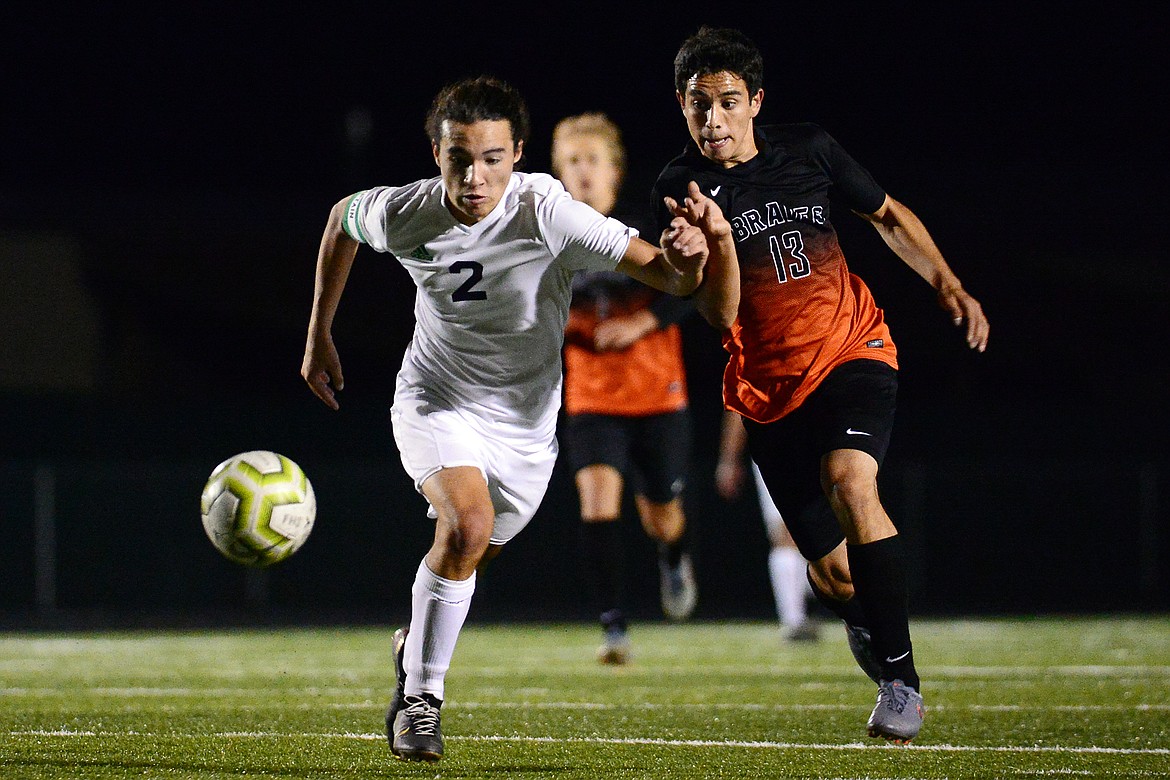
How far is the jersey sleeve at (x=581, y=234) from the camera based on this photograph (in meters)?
4.27

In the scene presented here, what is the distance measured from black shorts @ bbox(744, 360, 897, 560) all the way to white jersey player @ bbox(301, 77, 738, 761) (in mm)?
599

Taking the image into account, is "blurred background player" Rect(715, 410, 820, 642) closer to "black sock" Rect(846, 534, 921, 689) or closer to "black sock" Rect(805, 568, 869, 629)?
"black sock" Rect(805, 568, 869, 629)

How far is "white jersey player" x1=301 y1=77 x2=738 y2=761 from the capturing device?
14.1ft

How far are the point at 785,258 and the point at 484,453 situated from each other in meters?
1.14

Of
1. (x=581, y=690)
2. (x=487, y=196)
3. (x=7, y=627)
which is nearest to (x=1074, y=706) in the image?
(x=581, y=690)

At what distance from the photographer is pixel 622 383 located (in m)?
7.94

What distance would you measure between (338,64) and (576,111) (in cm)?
335

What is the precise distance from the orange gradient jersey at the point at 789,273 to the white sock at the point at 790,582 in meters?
4.36

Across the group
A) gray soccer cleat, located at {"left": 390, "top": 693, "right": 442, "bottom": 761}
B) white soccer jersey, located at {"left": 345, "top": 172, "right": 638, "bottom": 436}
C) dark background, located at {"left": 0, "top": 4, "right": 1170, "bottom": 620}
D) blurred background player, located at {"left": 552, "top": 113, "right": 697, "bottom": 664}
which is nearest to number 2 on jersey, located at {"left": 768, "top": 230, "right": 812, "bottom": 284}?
white soccer jersey, located at {"left": 345, "top": 172, "right": 638, "bottom": 436}

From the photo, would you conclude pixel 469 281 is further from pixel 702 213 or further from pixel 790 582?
pixel 790 582

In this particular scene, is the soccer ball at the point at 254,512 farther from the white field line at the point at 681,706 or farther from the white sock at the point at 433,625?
the white field line at the point at 681,706

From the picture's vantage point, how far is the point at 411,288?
19.0 metres

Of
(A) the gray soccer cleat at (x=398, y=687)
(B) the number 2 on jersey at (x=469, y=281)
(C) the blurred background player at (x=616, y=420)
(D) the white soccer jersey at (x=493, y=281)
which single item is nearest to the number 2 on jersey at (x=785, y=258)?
(D) the white soccer jersey at (x=493, y=281)

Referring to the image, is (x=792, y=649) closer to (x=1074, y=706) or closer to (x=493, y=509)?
(x=1074, y=706)
